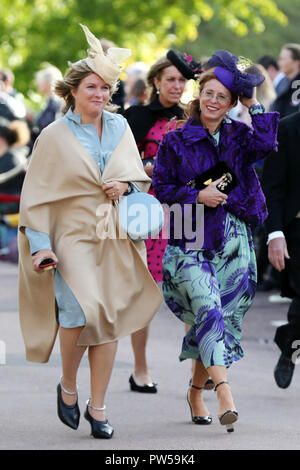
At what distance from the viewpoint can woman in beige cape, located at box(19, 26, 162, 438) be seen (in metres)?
6.69

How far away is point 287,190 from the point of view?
8.29 meters

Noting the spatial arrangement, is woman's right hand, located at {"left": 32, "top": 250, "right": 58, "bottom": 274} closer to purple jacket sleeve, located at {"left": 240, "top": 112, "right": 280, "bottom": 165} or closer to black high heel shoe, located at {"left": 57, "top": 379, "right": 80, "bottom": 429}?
black high heel shoe, located at {"left": 57, "top": 379, "right": 80, "bottom": 429}

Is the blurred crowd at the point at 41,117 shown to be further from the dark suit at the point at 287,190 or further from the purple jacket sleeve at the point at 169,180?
the purple jacket sleeve at the point at 169,180

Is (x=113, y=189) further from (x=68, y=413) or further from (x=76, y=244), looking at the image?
(x=68, y=413)

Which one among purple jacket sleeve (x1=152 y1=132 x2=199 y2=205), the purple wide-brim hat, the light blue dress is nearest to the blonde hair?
the light blue dress

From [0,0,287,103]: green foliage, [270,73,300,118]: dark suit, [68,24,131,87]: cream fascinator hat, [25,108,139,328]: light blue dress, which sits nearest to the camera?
[25,108,139,328]: light blue dress

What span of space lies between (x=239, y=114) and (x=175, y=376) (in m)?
5.30

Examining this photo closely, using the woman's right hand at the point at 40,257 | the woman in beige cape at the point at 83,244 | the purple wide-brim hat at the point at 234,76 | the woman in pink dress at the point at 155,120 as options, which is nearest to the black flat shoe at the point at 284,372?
the woman in pink dress at the point at 155,120

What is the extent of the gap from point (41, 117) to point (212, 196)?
9.71 meters

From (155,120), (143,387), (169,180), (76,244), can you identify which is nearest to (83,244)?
(76,244)

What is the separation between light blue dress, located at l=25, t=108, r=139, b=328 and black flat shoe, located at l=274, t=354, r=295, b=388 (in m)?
1.97

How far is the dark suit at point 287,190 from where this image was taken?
8.20 meters

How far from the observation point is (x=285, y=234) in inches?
326

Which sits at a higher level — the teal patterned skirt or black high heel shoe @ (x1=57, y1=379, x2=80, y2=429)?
the teal patterned skirt
